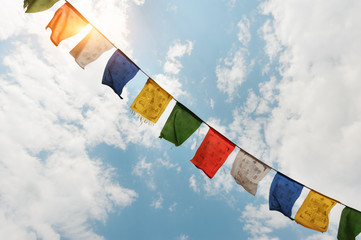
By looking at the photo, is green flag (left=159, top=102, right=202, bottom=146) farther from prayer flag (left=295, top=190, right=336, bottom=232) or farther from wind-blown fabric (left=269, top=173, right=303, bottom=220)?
prayer flag (left=295, top=190, right=336, bottom=232)

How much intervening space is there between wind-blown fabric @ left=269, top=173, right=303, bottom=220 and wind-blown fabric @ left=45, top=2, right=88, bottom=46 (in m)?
7.79

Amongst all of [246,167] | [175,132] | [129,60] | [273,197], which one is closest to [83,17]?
[129,60]

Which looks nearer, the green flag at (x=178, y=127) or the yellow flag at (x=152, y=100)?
the yellow flag at (x=152, y=100)

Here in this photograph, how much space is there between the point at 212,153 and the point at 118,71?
4.03 m

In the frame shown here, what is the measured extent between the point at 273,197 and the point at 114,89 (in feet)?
21.0

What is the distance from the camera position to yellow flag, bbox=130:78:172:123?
20.9 feet

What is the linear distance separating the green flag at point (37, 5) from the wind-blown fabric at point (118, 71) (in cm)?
194

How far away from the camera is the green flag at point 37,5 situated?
5.07 metres

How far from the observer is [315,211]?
679cm

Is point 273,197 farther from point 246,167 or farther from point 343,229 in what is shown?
point 343,229

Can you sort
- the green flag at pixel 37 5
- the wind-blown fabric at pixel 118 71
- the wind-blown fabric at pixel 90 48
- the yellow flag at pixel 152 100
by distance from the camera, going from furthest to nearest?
the yellow flag at pixel 152 100, the wind-blown fabric at pixel 118 71, the wind-blown fabric at pixel 90 48, the green flag at pixel 37 5

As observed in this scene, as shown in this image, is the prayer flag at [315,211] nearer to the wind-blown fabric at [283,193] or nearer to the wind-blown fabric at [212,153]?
the wind-blown fabric at [283,193]

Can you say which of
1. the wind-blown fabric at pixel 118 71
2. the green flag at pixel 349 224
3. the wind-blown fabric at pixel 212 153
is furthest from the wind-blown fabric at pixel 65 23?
the green flag at pixel 349 224

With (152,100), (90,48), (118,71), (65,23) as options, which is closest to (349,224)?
(152,100)
